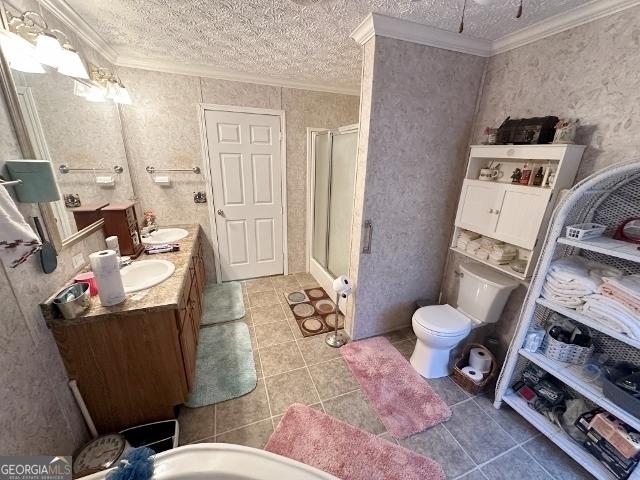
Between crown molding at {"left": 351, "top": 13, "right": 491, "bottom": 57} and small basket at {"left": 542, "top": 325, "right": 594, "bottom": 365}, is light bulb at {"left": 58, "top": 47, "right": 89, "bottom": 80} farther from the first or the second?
small basket at {"left": 542, "top": 325, "right": 594, "bottom": 365}

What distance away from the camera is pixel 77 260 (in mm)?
1421

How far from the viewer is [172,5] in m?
1.42

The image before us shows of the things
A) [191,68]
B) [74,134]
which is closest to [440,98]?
[191,68]

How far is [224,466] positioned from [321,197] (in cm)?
260

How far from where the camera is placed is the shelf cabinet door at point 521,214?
1436mm

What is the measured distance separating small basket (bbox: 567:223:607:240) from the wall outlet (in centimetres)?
263

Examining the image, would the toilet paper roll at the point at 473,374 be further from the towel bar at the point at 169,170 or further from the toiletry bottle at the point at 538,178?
the towel bar at the point at 169,170

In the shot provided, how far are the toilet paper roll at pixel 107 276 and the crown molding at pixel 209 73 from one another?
2012 millimetres

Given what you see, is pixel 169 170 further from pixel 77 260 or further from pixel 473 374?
pixel 473 374

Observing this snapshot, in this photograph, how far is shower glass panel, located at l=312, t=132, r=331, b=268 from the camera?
9.10 feet

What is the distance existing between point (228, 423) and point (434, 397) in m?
1.35

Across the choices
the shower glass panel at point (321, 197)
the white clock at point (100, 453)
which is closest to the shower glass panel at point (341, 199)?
the shower glass panel at point (321, 197)

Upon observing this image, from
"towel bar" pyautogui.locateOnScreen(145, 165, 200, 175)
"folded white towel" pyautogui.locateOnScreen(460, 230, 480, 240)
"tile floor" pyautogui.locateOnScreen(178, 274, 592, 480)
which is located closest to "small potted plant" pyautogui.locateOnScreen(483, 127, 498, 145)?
"folded white towel" pyautogui.locateOnScreen(460, 230, 480, 240)

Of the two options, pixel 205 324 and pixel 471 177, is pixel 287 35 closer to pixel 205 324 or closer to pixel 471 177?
pixel 471 177
